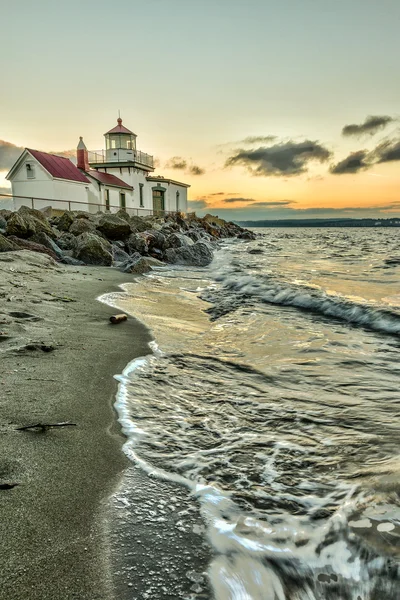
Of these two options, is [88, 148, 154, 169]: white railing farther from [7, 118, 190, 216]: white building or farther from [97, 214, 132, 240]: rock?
[97, 214, 132, 240]: rock

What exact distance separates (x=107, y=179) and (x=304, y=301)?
122 feet

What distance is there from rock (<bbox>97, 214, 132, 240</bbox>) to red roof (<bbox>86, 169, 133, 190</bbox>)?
949 inches

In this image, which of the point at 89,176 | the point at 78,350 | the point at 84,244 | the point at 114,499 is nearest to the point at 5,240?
the point at 84,244

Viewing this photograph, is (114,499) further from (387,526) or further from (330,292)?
(330,292)

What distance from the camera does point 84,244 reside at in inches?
465

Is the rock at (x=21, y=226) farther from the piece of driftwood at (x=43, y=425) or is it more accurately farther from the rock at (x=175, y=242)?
the piece of driftwood at (x=43, y=425)

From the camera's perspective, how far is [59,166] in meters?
34.0

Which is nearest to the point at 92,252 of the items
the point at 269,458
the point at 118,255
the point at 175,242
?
the point at 118,255

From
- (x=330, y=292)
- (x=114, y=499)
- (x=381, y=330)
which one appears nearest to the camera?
(x=114, y=499)

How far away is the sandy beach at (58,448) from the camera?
127 cm

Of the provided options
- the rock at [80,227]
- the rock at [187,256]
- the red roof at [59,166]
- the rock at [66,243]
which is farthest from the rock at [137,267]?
the red roof at [59,166]

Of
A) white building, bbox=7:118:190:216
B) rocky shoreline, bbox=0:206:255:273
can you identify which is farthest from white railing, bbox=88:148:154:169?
rocky shoreline, bbox=0:206:255:273

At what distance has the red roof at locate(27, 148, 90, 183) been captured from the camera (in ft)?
106

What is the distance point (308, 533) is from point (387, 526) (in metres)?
0.32
